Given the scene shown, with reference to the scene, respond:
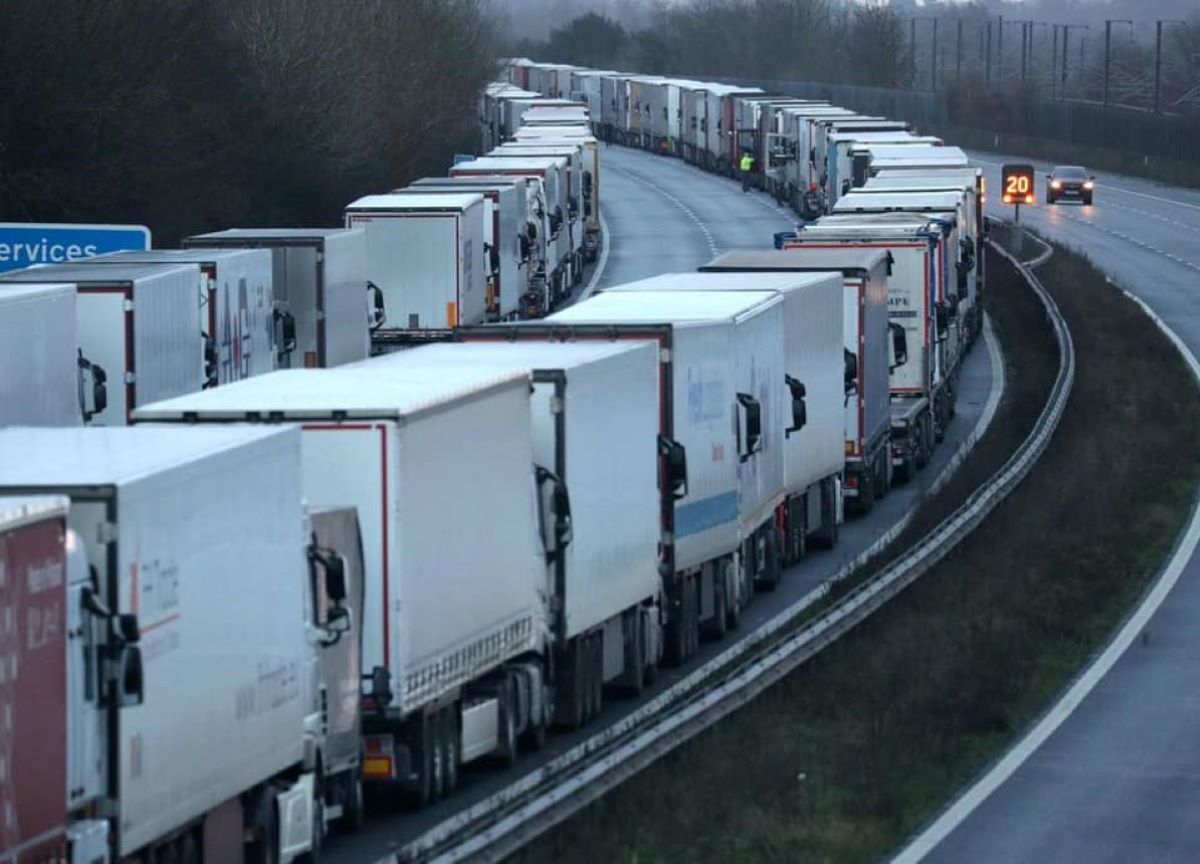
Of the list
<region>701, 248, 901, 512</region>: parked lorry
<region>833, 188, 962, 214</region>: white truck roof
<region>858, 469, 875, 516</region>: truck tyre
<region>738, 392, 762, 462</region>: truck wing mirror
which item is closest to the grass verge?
<region>858, 469, 875, 516</region>: truck tyre

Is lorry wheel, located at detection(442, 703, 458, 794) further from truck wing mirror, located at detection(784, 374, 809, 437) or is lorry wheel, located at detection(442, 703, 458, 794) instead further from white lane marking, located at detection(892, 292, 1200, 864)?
truck wing mirror, located at detection(784, 374, 809, 437)

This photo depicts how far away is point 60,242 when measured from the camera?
3306 centimetres

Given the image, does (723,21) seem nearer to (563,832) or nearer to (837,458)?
(837,458)

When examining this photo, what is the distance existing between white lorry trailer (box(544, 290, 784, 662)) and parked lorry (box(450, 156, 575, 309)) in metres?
31.2

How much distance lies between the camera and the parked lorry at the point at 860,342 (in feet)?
111

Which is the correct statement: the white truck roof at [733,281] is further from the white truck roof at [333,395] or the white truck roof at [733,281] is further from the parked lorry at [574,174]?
the parked lorry at [574,174]

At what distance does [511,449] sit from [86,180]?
30471 millimetres

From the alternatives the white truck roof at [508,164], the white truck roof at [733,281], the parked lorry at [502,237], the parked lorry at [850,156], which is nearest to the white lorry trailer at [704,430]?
the white truck roof at [733,281]

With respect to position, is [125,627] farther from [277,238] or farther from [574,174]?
[574,174]

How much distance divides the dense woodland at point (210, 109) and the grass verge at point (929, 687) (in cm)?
1732

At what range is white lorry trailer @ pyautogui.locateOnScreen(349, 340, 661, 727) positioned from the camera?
A: 20.4 metres

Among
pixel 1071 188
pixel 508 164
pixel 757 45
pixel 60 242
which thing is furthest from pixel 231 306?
pixel 757 45

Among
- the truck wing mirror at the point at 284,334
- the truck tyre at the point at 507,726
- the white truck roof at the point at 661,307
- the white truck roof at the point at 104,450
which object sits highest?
the white truck roof at the point at 104,450

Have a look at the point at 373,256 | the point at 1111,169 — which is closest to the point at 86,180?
the point at 373,256
